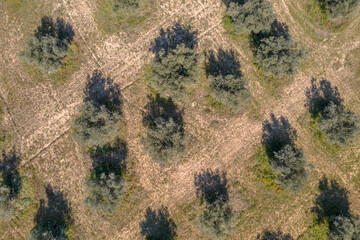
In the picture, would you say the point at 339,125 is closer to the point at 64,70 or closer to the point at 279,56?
the point at 279,56

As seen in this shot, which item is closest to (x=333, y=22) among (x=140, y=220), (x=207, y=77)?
(x=207, y=77)

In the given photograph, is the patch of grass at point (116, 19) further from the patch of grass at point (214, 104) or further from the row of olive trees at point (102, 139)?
the patch of grass at point (214, 104)

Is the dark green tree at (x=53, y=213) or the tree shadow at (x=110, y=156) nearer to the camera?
the dark green tree at (x=53, y=213)

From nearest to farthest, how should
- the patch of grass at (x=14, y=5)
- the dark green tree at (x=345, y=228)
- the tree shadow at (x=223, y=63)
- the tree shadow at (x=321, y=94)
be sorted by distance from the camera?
1. the dark green tree at (x=345, y=228)
2. the tree shadow at (x=321, y=94)
3. the tree shadow at (x=223, y=63)
4. the patch of grass at (x=14, y=5)

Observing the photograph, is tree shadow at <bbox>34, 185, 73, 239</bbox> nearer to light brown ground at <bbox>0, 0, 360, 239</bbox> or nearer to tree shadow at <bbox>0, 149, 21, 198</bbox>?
light brown ground at <bbox>0, 0, 360, 239</bbox>

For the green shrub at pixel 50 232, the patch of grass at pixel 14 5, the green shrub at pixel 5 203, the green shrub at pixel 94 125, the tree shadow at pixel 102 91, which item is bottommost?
the green shrub at pixel 50 232

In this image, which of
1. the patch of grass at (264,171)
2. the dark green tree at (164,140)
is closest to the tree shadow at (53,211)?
the dark green tree at (164,140)

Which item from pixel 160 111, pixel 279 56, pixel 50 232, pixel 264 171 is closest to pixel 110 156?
pixel 160 111
